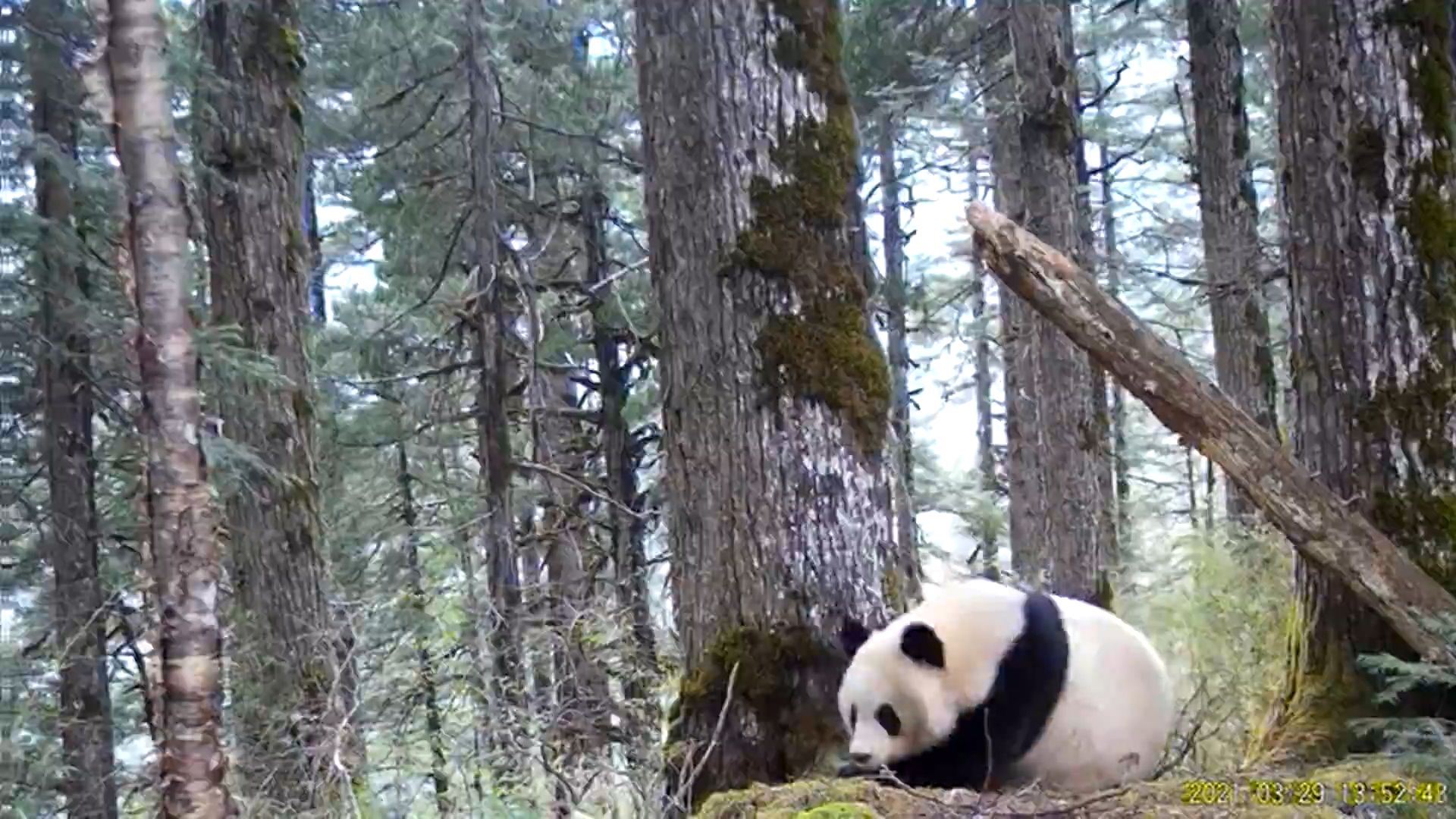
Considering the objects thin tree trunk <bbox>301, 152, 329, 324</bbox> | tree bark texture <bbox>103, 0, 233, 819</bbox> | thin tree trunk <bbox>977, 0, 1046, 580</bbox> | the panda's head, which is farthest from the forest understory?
thin tree trunk <bbox>301, 152, 329, 324</bbox>

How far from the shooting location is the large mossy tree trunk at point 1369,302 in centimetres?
561

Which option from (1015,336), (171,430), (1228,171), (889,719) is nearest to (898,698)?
(889,719)

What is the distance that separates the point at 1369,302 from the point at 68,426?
893cm

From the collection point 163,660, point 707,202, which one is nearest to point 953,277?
point 707,202

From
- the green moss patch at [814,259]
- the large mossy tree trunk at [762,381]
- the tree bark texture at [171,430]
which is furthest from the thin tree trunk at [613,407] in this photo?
the tree bark texture at [171,430]

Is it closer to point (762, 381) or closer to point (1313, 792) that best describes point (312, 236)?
point (762, 381)

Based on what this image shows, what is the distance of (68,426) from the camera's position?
9875 mm

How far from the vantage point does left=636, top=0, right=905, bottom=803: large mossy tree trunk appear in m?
5.56

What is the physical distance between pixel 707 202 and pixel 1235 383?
9659 mm

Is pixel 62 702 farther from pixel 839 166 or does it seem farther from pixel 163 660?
pixel 839 166

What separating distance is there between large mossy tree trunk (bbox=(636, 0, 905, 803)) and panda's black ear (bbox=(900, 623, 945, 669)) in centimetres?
70

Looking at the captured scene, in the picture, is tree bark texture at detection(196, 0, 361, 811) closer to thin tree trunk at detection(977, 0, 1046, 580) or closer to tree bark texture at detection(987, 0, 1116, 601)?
tree bark texture at detection(987, 0, 1116, 601)

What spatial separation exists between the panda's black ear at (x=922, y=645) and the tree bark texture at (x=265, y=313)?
546cm
